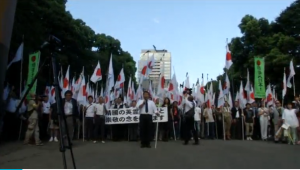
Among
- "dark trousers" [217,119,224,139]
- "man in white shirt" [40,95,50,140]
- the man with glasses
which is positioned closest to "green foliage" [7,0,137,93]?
"man in white shirt" [40,95,50,140]

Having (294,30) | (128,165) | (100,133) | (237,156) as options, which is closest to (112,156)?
(128,165)

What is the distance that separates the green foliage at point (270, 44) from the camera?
32.9 m

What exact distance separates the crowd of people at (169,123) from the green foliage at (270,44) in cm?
1559

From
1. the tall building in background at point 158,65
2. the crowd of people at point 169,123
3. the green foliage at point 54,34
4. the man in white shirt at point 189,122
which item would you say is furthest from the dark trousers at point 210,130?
the tall building in background at point 158,65

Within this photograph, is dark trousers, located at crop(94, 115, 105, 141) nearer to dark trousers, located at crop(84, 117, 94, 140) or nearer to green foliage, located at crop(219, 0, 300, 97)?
dark trousers, located at crop(84, 117, 94, 140)

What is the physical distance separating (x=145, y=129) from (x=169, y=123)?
11.4 ft

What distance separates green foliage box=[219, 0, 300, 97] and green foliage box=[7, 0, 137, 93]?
13487mm

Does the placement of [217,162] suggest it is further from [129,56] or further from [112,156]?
[129,56]

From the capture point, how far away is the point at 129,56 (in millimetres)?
66125

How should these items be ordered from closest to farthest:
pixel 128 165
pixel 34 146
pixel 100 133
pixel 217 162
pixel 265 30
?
pixel 128 165 < pixel 217 162 < pixel 34 146 < pixel 100 133 < pixel 265 30

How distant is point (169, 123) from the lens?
15297 mm

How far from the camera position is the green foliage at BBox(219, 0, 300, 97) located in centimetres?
3291

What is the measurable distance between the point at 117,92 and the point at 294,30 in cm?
2036

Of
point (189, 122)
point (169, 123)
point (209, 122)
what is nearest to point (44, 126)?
point (169, 123)
